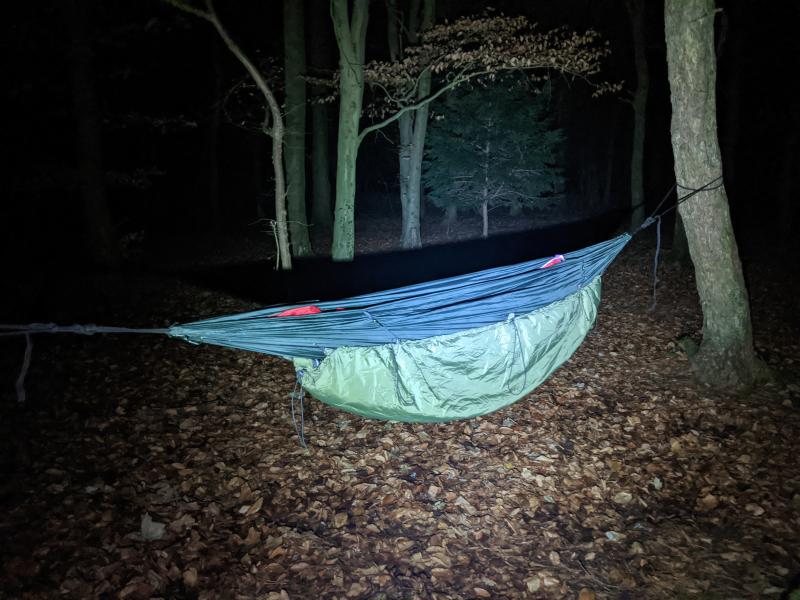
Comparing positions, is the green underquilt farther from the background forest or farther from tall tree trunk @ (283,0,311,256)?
tall tree trunk @ (283,0,311,256)

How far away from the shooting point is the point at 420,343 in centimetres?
285

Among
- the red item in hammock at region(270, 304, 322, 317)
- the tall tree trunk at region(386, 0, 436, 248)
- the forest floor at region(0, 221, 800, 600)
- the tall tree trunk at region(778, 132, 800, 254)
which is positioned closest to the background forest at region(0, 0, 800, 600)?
the forest floor at region(0, 221, 800, 600)

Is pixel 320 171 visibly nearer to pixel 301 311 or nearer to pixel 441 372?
pixel 301 311

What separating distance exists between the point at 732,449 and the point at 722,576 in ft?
3.38

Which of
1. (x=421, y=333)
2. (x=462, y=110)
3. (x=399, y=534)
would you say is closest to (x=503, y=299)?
(x=421, y=333)

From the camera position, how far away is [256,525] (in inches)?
97.5

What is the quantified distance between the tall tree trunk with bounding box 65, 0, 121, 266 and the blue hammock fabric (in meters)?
4.81

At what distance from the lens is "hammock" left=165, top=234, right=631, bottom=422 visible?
9.02 feet

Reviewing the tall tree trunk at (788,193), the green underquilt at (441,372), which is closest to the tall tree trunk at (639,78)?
the tall tree trunk at (788,193)

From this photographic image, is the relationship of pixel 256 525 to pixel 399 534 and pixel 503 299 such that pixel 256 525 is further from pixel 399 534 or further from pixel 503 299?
pixel 503 299

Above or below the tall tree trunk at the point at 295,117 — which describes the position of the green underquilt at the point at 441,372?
below

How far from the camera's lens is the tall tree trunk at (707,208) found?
3314 mm

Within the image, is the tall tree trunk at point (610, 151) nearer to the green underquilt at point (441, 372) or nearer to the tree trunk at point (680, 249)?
the tree trunk at point (680, 249)

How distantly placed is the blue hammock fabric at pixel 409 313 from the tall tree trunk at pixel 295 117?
4.41m
